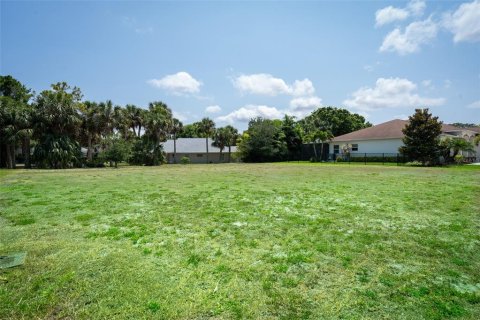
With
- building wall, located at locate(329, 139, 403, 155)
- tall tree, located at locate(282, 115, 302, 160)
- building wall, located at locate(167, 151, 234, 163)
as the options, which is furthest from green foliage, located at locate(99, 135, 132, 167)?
building wall, located at locate(329, 139, 403, 155)

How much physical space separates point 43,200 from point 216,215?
5.94 m

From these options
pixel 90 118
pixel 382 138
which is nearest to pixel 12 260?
pixel 382 138

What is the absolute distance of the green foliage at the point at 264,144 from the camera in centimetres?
4334

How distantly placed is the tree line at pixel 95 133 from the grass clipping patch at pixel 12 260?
32234 mm

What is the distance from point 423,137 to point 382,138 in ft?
24.9

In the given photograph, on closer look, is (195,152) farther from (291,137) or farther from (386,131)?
(386,131)

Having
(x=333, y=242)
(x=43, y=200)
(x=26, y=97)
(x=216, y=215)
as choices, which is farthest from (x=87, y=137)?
(x=333, y=242)

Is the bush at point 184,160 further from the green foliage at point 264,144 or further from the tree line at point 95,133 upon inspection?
the green foliage at point 264,144

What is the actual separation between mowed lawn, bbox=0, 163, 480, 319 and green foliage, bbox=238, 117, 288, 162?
35.6 metres

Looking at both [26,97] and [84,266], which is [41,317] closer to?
[84,266]

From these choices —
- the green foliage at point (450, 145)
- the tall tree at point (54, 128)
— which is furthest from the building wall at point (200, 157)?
the green foliage at point (450, 145)

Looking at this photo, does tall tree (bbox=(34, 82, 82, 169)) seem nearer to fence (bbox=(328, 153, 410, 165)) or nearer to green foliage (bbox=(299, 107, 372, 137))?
fence (bbox=(328, 153, 410, 165))

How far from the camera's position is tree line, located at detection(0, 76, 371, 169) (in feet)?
105

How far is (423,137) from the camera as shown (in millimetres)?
25328
